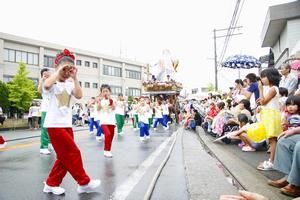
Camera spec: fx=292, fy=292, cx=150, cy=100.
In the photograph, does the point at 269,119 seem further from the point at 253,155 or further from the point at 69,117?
the point at 69,117

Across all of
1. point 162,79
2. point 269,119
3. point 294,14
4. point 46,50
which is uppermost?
point 46,50

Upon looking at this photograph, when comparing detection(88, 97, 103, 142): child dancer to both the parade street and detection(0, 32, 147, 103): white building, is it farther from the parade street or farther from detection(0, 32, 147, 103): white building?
detection(0, 32, 147, 103): white building

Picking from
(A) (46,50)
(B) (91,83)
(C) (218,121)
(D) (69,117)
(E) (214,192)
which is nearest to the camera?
(E) (214,192)

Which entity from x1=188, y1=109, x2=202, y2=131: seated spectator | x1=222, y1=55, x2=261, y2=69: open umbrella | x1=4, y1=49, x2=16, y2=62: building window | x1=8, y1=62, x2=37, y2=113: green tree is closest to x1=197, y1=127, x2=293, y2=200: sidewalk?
x1=222, y1=55, x2=261, y2=69: open umbrella

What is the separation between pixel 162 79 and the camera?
2527cm

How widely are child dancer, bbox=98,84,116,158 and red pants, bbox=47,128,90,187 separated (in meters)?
3.08

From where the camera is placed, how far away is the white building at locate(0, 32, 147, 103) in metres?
34.8

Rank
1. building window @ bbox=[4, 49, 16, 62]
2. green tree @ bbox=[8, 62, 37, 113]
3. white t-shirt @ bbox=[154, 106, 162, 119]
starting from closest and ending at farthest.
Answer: white t-shirt @ bbox=[154, 106, 162, 119]
green tree @ bbox=[8, 62, 37, 113]
building window @ bbox=[4, 49, 16, 62]

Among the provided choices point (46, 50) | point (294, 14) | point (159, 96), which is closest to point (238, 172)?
point (294, 14)

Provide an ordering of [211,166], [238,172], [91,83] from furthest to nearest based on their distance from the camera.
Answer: [91,83]
[211,166]
[238,172]

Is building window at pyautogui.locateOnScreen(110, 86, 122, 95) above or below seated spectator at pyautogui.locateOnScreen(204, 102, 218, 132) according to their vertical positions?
above

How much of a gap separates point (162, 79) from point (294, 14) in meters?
12.5

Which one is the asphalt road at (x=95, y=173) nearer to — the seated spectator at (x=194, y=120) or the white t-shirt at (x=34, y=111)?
the seated spectator at (x=194, y=120)

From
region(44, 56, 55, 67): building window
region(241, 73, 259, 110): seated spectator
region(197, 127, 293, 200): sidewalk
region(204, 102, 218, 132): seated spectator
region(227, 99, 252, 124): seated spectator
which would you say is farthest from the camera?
region(44, 56, 55, 67): building window
